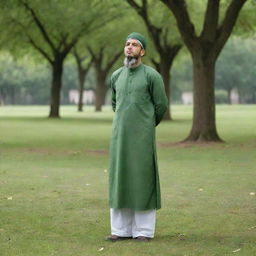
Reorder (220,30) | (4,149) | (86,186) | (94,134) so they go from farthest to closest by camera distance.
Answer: (94,134)
(220,30)
(4,149)
(86,186)

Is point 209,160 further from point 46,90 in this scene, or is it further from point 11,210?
point 46,90

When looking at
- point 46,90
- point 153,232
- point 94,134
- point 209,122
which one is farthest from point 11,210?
point 46,90

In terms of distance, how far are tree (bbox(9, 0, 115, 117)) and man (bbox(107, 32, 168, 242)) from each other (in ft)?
94.9

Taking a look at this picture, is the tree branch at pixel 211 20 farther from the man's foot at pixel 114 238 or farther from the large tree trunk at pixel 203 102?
the man's foot at pixel 114 238

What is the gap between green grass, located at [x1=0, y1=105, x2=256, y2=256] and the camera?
6879 millimetres

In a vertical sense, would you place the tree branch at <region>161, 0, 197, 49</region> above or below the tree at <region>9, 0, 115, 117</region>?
below

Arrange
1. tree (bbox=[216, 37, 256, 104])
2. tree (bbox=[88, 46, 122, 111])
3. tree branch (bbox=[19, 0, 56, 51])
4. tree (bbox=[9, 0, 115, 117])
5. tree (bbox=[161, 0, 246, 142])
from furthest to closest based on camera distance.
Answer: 1. tree (bbox=[216, 37, 256, 104])
2. tree (bbox=[88, 46, 122, 111])
3. tree (bbox=[9, 0, 115, 117])
4. tree branch (bbox=[19, 0, 56, 51])
5. tree (bbox=[161, 0, 246, 142])

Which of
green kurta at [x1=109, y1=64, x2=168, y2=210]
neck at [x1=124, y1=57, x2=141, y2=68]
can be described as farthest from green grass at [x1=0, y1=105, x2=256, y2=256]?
neck at [x1=124, y1=57, x2=141, y2=68]

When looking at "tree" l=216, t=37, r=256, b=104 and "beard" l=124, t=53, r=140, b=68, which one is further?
"tree" l=216, t=37, r=256, b=104

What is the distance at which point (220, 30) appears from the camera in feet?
71.6

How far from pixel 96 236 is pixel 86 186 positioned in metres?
4.28

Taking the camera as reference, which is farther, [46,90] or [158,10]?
[46,90]

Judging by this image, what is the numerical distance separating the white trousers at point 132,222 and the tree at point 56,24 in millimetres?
29178

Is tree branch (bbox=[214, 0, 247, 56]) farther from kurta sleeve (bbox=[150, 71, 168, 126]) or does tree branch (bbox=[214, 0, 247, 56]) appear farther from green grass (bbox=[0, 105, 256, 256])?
kurta sleeve (bbox=[150, 71, 168, 126])
